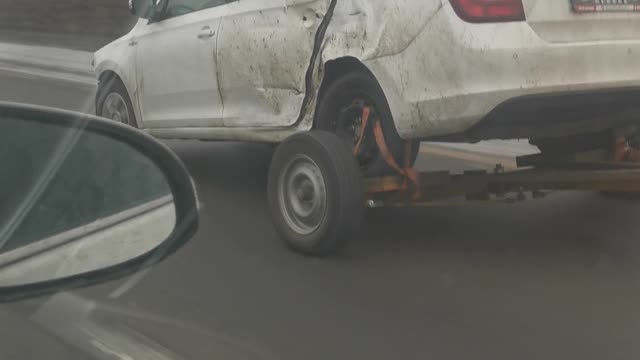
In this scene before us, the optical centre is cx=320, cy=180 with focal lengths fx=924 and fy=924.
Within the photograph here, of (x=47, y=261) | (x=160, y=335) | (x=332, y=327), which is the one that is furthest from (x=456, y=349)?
(x=47, y=261)

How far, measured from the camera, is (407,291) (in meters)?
4.86

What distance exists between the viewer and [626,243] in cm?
595

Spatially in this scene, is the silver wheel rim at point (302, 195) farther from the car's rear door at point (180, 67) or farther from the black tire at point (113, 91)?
the black tire at point (113, 91)

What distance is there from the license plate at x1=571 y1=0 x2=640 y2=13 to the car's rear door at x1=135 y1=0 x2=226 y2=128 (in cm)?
269

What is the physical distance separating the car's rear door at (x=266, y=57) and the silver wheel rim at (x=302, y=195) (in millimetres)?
410

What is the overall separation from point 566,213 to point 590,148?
3.36 feet

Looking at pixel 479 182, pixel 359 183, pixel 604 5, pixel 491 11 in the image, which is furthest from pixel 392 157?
pixel 604 5

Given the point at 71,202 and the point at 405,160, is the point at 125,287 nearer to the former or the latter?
the point at 405,160

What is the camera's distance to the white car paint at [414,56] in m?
4.68

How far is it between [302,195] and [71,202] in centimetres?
295

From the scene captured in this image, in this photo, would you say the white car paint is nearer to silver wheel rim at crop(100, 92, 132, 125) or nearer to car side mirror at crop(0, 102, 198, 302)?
silver wheel rim at crop(100, 92, 132, 125)

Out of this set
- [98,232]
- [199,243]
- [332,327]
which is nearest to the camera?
[98,232]

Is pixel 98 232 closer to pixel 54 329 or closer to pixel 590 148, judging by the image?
pixel 54 329

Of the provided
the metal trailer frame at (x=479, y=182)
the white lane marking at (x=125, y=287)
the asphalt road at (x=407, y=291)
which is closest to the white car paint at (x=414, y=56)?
the metal trailer frame at (x=479, y=182)
